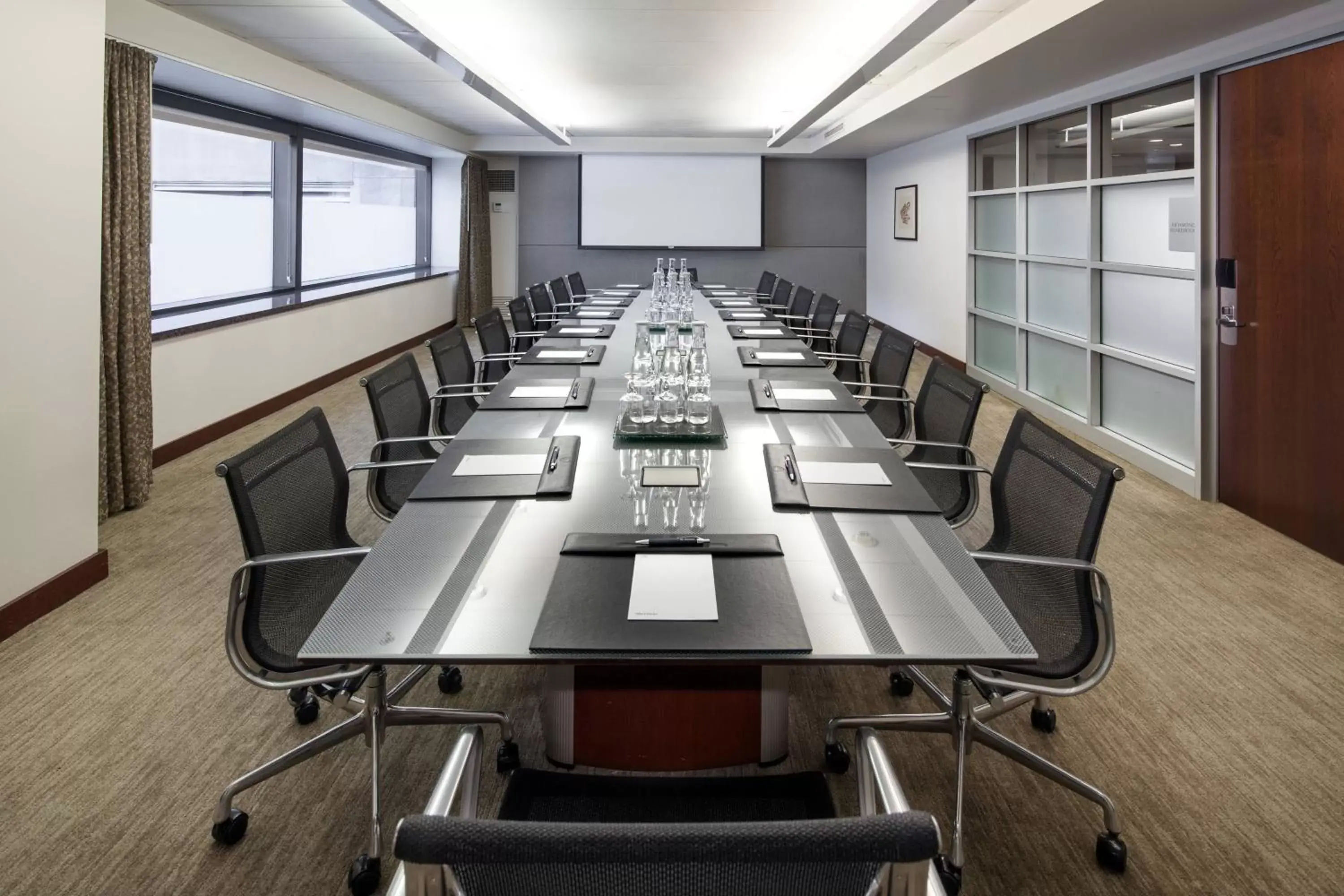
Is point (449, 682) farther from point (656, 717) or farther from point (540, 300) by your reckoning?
point (540, 300)

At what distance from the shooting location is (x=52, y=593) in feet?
10.2

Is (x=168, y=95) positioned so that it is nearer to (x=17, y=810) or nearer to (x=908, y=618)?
(x=17, y=810)

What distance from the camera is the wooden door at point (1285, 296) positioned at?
358 cm

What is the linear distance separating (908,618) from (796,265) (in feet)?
36.4

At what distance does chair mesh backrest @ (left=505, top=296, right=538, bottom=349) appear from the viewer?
17.7 feet

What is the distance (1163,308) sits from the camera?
4.86 m

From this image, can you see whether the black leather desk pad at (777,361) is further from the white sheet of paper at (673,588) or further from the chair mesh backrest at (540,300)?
the chair mesh backrest at (540,300)

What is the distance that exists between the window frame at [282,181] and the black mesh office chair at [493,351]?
183 centimetres

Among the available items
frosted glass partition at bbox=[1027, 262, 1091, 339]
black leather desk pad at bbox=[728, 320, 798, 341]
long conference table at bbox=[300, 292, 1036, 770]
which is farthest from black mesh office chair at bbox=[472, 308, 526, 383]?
frosted glass partition at bbox=[1027, 262, 1091, 339]

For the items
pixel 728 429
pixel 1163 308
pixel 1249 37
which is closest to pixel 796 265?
pixel 1163 308

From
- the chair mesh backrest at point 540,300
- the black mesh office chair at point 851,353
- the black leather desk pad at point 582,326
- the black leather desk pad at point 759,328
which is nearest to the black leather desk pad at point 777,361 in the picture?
the black mesh office chair at point 851,353

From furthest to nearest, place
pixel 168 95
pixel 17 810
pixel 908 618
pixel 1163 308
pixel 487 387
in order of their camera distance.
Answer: pixel 168 95 → pixel 1163 308 → pixel 487 387 → pixel 17 810 → pixel 908 618

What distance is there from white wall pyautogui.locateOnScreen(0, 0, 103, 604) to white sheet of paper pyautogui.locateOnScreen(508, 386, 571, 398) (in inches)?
56.4

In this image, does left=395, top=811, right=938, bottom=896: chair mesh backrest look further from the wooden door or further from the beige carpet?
the wooden door
